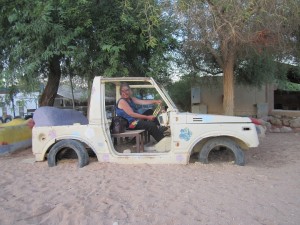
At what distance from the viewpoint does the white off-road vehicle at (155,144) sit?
582 cm

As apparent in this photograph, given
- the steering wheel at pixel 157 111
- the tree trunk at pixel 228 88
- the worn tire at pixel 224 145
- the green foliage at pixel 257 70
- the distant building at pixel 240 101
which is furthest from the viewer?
the distant building at pixel 240 101

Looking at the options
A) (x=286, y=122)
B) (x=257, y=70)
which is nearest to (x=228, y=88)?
(x=257, y=70)

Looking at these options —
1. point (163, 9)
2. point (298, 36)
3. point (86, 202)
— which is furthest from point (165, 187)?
point (298, 36)

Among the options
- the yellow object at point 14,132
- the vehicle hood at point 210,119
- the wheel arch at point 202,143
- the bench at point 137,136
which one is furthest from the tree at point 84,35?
the wheel arch at point 202,143

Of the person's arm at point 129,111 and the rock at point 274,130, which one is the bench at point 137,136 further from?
the rock at point 274,130

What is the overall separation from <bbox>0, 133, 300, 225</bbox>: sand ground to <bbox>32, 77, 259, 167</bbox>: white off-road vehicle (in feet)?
0.69

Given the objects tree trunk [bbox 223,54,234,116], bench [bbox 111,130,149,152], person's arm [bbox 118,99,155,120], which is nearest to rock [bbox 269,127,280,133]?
tree trunk [bbox 223,54,234,116]

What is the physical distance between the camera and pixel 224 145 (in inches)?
233

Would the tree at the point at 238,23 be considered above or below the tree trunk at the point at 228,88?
above

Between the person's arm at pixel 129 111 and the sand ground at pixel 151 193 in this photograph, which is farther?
the person's arm at pixel 129 111

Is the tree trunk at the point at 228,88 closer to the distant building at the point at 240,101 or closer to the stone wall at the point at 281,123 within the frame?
the stone wall at the point at 281,123

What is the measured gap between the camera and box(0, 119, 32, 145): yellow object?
786 cm

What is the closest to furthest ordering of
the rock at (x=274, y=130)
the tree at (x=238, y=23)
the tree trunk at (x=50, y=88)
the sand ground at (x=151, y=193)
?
1. the sand ground at (x=151, y=193)
2. the tree at (x=238, y=23)
3. the tree trunk at (x=50, y=88)
4. the rock at (x=274, y=130)

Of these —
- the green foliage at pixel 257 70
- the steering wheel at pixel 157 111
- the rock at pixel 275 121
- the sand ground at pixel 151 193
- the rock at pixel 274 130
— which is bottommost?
the sand ground at pixel 151 193
